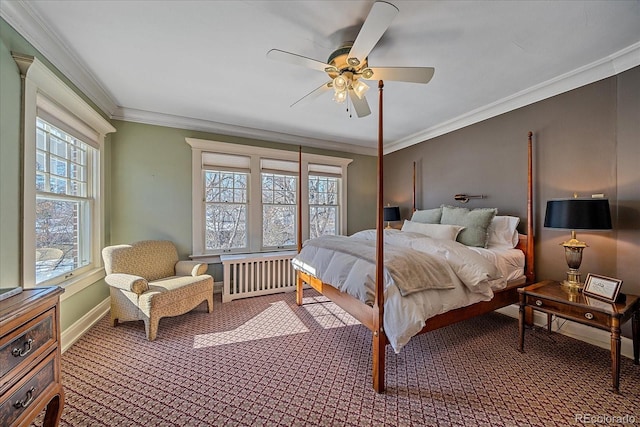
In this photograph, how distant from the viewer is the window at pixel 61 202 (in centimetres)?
212

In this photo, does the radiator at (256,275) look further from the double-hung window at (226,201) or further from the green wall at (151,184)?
the green wall at (151,184)

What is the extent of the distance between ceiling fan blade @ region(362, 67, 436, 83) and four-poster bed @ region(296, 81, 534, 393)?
262 mm

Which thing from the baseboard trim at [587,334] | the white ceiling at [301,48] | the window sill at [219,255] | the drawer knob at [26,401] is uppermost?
the white ceiling at [301,48]

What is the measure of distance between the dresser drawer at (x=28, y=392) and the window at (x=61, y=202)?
4.24 ft

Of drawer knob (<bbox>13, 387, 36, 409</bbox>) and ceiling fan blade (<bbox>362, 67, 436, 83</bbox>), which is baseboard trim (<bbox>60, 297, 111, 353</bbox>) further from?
ceiling fan blade (<bbox>362, 67, 436, 83</bbox>)

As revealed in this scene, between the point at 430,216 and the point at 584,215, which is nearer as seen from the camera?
the point at 584,215

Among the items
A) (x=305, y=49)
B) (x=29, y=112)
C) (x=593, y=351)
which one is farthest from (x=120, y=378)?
(x=593, y=351)

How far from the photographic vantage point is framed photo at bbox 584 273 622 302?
185cm

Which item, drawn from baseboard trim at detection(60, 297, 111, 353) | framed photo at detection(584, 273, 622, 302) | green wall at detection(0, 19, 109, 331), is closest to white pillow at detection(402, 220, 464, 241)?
framed photo at detection(584, 273, 622, 302)

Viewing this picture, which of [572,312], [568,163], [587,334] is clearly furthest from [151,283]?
[568,163]

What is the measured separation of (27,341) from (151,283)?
5.98ft

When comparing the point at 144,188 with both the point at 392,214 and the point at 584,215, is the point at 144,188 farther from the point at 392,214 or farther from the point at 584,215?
the point at 584,215

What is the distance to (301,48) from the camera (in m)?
2.08

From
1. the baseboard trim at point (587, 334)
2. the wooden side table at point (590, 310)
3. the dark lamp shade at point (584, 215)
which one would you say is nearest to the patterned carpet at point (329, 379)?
the baseboard trim at point (587, 334)
